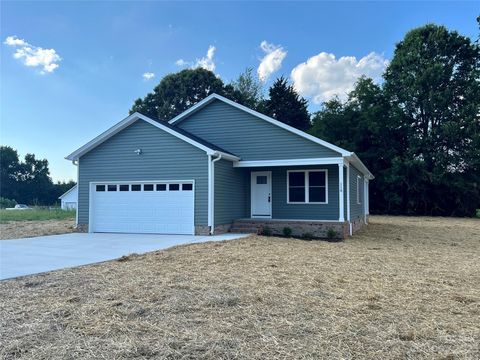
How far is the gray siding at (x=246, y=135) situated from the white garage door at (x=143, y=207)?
2882 mm

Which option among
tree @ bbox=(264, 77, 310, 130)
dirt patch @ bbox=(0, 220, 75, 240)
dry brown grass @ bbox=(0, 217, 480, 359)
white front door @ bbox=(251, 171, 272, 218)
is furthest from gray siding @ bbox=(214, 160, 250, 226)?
tree @ bbox=(264, 77, 310, 130)

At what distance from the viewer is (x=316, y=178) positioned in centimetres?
1421

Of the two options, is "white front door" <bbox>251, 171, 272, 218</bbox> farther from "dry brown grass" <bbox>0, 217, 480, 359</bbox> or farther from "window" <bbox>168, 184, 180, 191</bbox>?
"dry brown grass" <bbox>0, 217, 480, 359</bbox>

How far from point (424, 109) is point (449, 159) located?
152 inches

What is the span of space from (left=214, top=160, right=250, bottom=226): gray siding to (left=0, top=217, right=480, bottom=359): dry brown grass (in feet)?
17.1

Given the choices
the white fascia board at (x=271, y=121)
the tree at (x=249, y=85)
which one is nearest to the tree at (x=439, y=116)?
the tree at (x=249, y=85)

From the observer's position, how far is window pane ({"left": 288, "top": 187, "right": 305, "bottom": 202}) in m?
14.3

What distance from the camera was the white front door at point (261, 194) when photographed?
14.8 meters

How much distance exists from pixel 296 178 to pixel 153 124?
5581mm

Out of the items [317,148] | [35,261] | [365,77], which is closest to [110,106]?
[317,148]

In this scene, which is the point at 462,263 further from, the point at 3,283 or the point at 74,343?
the point at 3,283

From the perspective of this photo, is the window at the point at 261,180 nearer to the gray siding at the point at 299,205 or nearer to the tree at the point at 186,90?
the gray siding at the point at 299,205

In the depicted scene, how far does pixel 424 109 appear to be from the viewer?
26828mm

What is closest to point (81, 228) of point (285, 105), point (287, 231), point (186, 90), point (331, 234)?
point (287, 231)
